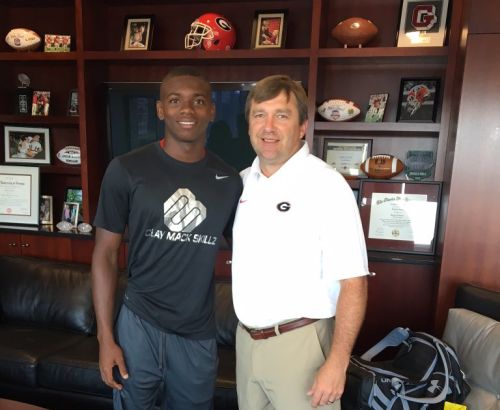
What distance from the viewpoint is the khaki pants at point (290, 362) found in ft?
4.05

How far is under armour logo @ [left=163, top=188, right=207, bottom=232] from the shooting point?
1276 millimetres

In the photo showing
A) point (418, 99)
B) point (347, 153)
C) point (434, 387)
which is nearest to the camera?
point (434, 387)

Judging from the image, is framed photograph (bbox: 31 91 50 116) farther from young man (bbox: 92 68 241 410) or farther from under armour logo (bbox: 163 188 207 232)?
under armour logo (bbox: 163 188 207 232)

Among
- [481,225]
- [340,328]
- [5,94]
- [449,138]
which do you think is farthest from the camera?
[5,94]

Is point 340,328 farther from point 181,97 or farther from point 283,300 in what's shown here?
point 181,97

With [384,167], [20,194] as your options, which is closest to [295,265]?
[384,167]

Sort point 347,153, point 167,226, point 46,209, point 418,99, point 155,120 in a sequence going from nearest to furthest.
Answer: point 167,226 → point 418,99 → point 347,153 → point 155,120 → point 46,209

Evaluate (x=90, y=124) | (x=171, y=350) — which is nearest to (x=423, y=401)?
(x=171, y=350)

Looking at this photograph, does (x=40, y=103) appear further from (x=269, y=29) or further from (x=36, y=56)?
(x=269, y=29)

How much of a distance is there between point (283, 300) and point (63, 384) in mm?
1397

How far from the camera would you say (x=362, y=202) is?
2.48 m

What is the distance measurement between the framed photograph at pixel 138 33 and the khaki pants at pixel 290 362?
227cm

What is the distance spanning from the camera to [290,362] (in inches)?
48.9

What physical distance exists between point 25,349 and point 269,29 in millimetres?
2309
